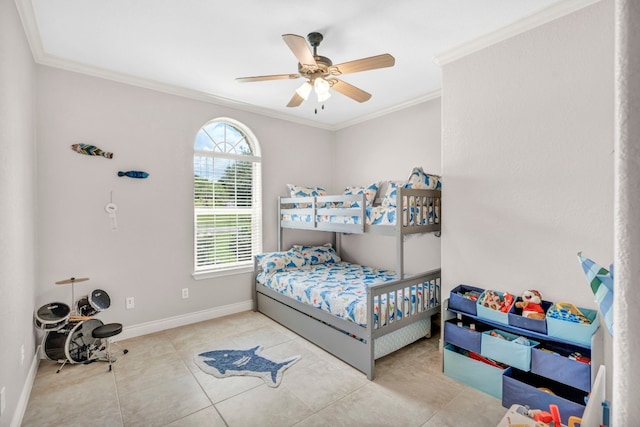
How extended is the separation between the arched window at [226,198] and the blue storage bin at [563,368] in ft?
9.97

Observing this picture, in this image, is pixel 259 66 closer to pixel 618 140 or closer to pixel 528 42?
pixel 528 42

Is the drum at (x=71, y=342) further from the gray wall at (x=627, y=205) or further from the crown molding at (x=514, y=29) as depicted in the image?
the crown molding at (x=514, y=29)

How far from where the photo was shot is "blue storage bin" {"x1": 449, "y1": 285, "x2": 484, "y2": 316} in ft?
7.64

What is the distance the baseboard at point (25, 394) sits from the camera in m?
1.86

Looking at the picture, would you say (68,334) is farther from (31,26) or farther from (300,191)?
(300,191)

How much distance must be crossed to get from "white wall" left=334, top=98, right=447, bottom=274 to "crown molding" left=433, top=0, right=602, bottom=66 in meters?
0.88

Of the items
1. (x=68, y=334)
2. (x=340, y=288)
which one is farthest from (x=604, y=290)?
(x=68, y=334)

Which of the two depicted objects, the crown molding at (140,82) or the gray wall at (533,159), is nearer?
the gray wall at (533,159)

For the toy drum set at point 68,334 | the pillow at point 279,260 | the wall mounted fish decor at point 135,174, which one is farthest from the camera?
the pillow at point 279,260

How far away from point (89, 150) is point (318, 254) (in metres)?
2.77

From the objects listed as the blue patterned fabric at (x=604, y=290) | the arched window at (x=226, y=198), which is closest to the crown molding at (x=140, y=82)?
the arched window at (x=226, y=198)

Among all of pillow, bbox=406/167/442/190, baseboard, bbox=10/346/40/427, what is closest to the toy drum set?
baseboard, bbox=10/346/40/427

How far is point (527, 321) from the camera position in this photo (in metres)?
2.03

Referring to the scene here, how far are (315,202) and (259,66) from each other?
1.51m
